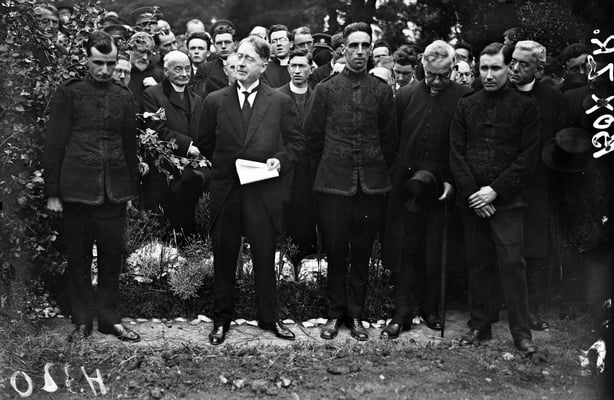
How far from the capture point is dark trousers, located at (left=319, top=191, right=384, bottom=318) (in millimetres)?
5906

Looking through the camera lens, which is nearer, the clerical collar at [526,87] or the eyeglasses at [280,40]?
the clerical collar at [526,87]

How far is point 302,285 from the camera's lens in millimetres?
6387

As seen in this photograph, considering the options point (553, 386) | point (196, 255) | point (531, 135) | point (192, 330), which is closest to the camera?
point (553, 386)

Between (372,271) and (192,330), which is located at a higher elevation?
(372,271)

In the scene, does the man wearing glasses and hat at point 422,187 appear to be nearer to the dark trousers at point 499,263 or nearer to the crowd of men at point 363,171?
the crowd of men at point 363,171

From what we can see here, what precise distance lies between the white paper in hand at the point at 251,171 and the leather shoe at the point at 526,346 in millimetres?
2304

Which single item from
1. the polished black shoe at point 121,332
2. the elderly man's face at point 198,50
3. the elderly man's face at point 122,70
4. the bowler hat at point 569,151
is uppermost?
the elderly man's face at point 198,50

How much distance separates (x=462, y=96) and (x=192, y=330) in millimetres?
2917

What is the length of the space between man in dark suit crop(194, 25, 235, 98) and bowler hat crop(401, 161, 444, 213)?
9.80 ft

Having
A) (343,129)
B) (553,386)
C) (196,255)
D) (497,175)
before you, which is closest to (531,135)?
(497,175)

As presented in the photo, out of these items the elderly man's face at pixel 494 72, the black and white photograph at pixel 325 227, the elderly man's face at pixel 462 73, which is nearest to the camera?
the black and white photograph at pixel 325 227

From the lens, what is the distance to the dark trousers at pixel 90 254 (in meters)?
5.64

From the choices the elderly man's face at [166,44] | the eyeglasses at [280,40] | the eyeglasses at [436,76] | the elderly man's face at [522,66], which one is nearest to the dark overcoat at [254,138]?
the eyeglasses at [436,76]

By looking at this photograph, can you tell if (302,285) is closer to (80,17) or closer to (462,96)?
(462,96)
